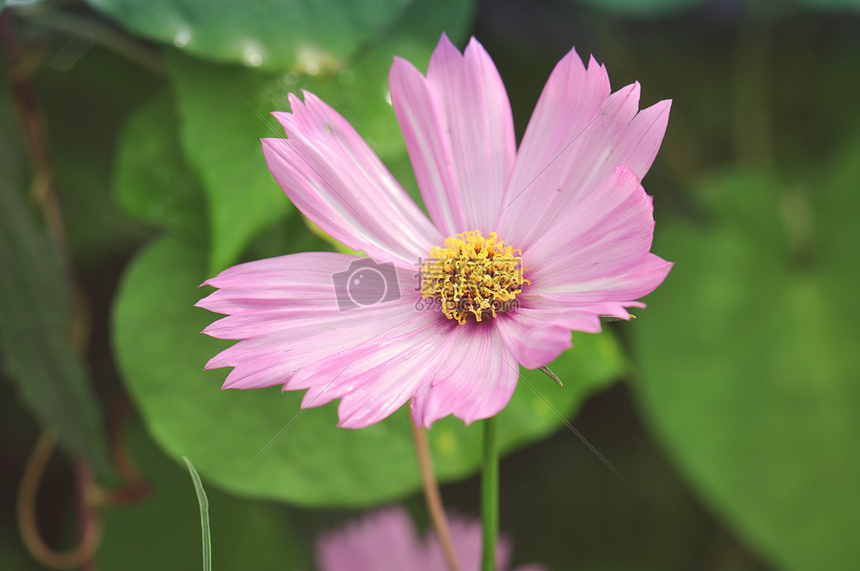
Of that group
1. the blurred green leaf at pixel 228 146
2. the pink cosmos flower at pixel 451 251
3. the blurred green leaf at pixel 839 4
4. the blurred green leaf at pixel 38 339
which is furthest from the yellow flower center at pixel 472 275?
the blurred green leaf at pixel 839 4

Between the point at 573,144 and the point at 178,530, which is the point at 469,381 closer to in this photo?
the point at 573,144

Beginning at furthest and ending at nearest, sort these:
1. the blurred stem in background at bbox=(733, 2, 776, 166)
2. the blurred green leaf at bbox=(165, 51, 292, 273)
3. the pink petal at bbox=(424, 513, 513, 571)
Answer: the blurred stem in background at bbox=(733, 2, 776, 166), the pink petal at bbox=(424, 513, 513, 571), the blurred green leaf at bbox=(165, 51, 292, 273)

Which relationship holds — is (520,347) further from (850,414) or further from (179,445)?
(850,414)

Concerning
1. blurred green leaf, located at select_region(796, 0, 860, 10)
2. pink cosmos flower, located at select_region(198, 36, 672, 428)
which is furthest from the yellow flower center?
blurred green leaf, located at select_region(796, 0, 860, 10)

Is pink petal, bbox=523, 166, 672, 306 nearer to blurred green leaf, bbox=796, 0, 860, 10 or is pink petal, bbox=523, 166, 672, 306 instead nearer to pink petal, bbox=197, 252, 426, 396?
pink petal, bbox=197, 252, 426, 396

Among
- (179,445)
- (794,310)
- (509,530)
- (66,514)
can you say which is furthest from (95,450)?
(794,310)

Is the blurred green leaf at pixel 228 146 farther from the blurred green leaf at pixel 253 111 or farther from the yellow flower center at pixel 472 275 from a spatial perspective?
the yellow flower center at pixel 472 275

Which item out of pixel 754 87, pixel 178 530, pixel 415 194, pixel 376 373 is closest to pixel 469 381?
pixel 376 373
